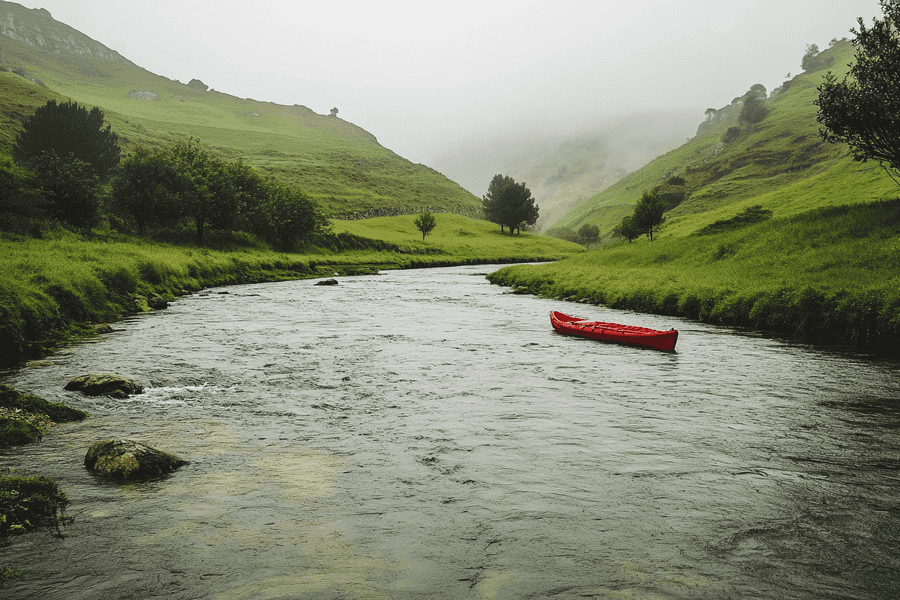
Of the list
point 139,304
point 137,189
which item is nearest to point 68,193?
point 137,189

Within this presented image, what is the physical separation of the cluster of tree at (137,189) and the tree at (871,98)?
156ft

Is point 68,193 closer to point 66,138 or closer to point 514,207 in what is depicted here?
point 66,138

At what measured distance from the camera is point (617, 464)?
8.73 m

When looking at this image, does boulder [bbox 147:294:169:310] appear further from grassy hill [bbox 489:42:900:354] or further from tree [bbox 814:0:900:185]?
tree [bbox 814:0:900:185]

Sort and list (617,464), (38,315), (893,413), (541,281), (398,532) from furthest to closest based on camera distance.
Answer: (541,281)
(38,315)
(893,413)
(617,464)
(398,532)

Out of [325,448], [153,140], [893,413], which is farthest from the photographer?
[153,140]

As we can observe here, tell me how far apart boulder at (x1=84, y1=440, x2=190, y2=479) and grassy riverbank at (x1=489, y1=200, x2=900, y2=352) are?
20035 millimetres

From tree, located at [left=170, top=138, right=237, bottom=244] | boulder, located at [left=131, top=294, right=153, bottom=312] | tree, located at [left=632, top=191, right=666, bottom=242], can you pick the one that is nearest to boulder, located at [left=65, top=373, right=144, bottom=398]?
boulder, located at [left=131, top=294, right=153, bottom=312]

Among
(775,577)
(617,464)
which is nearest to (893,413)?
(617,464)

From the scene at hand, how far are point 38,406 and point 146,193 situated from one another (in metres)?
49.3

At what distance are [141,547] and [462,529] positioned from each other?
3680 millimetres

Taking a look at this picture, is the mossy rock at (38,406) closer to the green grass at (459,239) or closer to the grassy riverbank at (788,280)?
the grassy riverbank at (788,280)

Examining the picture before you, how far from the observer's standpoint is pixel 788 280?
74.1ft

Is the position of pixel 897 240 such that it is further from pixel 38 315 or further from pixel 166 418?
pixel 38 315
